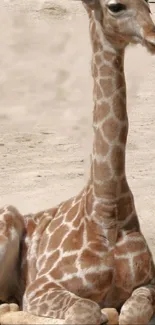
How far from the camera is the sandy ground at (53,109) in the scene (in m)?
9.37

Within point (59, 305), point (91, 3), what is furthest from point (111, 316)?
point (91, 3)

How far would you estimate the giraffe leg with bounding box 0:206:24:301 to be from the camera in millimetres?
6227

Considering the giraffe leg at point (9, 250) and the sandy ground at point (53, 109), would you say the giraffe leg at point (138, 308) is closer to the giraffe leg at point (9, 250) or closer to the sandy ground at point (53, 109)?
the giraffe leg at point (9, 250)

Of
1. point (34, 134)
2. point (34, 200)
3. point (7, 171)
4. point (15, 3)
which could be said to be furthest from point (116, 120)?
point (15, 3)

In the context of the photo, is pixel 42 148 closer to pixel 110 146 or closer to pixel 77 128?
pixel 77 128

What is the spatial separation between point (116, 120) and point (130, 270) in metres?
0.86

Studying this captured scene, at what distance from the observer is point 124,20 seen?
5.48 meters

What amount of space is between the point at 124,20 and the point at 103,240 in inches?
50.7

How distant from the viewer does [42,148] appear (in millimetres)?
10422

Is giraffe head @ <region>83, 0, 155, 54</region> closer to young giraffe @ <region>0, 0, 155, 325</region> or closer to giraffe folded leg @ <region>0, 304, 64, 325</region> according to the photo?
young giraffe @ <region>0, 0, 155, 325</region>

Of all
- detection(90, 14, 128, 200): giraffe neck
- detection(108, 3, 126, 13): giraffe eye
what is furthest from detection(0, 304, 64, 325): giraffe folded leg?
detection(108, 3, 126, 13): giraffe eye

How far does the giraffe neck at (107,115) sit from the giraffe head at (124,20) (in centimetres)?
8

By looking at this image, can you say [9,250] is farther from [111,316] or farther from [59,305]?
[111,316]

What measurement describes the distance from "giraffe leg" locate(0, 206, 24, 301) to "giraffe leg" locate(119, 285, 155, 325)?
0.88m
